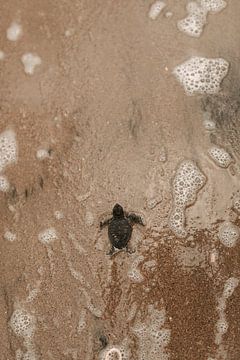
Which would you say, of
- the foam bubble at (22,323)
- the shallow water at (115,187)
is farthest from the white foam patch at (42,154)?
the foam bubble at (22,323)

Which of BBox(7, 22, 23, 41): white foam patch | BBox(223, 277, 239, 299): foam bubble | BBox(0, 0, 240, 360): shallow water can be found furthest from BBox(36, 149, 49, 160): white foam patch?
BBox(223, 277, 239, 299): foam bubble

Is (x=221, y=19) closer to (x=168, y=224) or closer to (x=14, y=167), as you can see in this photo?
(x=168, y=224)

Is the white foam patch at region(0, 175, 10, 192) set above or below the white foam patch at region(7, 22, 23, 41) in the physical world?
below

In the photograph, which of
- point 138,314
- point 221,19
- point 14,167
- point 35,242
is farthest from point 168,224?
point 221,19

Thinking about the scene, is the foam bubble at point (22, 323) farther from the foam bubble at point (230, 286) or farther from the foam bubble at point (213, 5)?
the foam bubble at point (213, 5)

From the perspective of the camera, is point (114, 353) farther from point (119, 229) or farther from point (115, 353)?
point (119, 229)

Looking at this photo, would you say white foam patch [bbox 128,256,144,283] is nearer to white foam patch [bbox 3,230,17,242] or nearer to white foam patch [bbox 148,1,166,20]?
white foam patch [bbox 3,230,17,242]

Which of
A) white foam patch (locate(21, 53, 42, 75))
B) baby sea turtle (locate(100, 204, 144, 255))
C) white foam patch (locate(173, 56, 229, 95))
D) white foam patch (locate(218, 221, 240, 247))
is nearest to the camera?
baby sea turtle (locate(100, 204, 144, 255))
